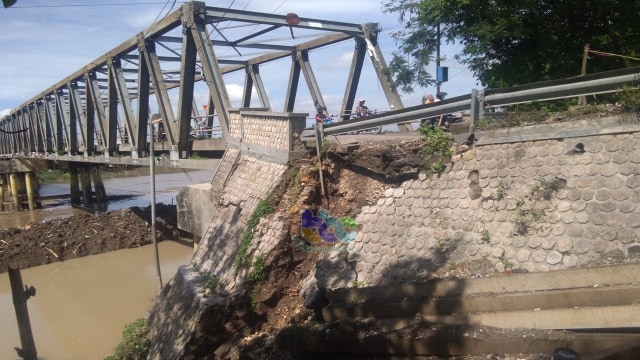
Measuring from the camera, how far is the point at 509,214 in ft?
18.7

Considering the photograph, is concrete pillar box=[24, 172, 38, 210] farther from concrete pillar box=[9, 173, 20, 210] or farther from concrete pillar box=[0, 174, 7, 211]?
concrete pillar box=[0, 174, 7, 211]

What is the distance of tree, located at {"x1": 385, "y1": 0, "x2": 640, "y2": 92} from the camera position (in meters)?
8.80

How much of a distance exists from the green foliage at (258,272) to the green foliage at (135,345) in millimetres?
3007

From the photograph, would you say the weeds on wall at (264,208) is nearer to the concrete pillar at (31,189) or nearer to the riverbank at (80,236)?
the riverbank at (80,236)

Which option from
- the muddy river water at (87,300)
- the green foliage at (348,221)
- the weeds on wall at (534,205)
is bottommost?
the muddy river water at (87,300)

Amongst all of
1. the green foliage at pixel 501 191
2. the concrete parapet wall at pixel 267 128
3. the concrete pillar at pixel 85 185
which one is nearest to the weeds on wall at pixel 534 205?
the green foliage at pixel 501 191

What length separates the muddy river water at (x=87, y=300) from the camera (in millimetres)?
11547

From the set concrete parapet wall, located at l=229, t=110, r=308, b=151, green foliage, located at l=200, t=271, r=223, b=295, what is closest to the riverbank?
concrete parapet wall, located at l=229, t=110, r=308, b=151

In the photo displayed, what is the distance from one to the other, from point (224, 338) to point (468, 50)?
7.38 m

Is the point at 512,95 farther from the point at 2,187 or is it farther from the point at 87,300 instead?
the point at 2,187

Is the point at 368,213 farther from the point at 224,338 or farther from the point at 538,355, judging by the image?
the point at 538,355

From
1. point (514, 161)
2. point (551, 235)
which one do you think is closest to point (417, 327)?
point (551, 235)

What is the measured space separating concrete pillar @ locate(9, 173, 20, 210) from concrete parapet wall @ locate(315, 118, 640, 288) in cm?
3353

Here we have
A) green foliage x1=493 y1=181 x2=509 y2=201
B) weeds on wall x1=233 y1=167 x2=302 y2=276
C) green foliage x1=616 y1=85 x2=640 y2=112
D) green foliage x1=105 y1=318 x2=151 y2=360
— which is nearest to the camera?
green foliage x1=616 y1=85 x2=640 y2=112
